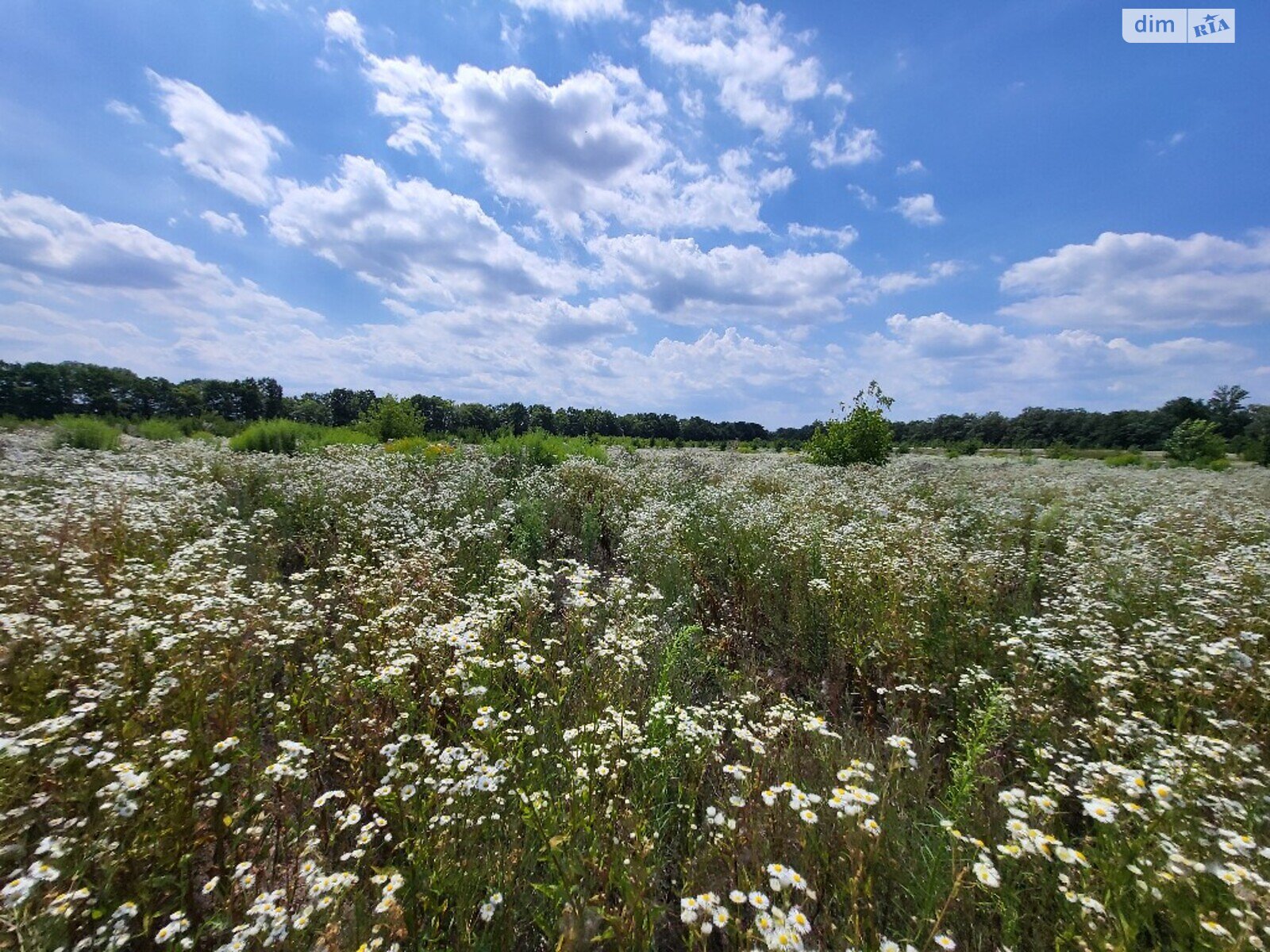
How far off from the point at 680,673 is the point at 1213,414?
2620 inches

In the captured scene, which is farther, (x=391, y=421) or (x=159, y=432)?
(x=391, y=421)

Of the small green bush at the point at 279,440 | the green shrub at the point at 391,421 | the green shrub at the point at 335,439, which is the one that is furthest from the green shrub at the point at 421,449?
the green shrub at the point at 391,421

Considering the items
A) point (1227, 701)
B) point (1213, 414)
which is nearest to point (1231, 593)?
point (1227, 701)

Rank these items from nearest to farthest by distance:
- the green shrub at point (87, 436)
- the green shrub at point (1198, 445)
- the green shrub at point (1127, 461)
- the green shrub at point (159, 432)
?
the green shrub at point (87, 436)
the green shrub at point (159, 432)
the green shrub at point (1127, 461)
the green shrub at point (1198, 445)

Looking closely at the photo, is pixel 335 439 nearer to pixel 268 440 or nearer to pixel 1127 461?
pixel 268 440

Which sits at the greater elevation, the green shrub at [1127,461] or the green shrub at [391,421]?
the green shrub at [391,421]

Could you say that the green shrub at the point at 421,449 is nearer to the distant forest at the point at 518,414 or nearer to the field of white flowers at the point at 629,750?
the field of white flowers at the point at 629,750

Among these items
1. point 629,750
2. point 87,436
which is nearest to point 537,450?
point 87,436

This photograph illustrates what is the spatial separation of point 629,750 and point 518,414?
229 feet

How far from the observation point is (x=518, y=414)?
6962 cm

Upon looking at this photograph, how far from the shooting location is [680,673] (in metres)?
4.25

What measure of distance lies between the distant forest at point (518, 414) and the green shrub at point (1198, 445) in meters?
8.10

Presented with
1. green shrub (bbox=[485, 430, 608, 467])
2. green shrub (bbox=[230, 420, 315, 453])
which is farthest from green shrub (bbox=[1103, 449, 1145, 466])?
green shrub (bbox=[230, 420, 315, 453])

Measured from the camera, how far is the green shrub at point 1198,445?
2686 centimetres
